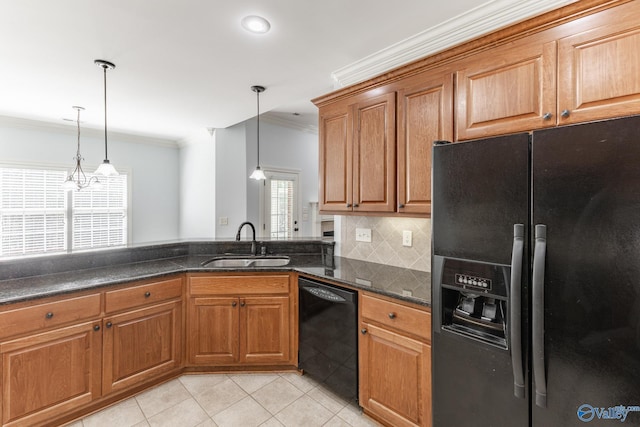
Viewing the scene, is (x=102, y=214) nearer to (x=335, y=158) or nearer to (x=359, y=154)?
(x=335, y=158)

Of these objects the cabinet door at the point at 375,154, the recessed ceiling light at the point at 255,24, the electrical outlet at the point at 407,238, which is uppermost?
the recessed ceiling light at the point at 255,24

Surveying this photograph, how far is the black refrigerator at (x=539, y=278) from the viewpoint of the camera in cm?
102

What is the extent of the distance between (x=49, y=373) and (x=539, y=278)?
8.63 ft

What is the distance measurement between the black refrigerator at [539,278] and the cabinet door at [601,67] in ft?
1.32

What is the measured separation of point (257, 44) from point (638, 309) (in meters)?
2.56

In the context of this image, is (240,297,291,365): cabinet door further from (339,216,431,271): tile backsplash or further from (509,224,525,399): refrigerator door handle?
(509,224,525,399): refrigerator door handle

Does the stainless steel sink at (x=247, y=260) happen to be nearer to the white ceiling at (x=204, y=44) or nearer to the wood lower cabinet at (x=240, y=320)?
the wood lower cabinet at (x=240, y=320)

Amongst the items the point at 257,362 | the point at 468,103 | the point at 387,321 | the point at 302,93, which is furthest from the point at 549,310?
the point at 302,93

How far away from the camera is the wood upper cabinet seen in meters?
2.09

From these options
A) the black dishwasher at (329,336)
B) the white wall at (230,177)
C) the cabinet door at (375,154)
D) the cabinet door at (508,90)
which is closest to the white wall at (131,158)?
the white wall at (230,177)

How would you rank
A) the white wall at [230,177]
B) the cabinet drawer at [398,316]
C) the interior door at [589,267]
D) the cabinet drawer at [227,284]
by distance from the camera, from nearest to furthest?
1. the interior door at [589,267]
2. the cabinet drawer at [398,316]
3. the cabinet drawer at [227,284]
4. the white wall at [230,177]

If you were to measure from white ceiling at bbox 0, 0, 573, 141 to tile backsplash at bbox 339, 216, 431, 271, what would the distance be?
1274 millimetres

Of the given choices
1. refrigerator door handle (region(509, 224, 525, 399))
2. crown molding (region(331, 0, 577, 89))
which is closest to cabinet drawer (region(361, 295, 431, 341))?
refrigerator door handle (region(509, 224, 525, 399))

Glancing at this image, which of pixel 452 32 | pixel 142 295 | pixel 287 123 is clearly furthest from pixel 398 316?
pixel 287 123
